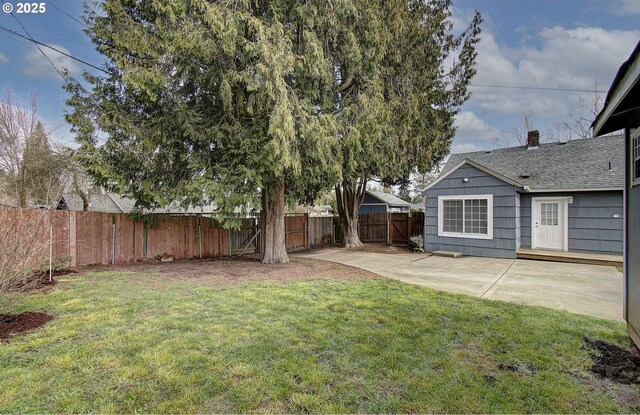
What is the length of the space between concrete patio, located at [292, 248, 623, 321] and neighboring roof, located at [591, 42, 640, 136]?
276 cm

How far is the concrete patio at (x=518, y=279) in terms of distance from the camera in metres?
5.43

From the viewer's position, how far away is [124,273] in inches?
→ 295

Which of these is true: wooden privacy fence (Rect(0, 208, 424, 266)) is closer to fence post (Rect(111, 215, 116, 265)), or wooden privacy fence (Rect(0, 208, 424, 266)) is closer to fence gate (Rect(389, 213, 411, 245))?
fence post (Rect(111, 215, 116, 265))

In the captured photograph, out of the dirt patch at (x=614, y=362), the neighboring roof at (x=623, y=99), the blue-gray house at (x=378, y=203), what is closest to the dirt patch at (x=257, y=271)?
the dirt patch at (x=614, y=362)

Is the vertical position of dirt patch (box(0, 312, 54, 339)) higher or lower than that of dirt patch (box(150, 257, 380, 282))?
higher

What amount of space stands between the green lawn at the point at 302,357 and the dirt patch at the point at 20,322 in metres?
0.17

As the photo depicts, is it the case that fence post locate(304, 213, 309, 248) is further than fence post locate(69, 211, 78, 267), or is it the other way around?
fence post locate(304, 213, 309, 248)

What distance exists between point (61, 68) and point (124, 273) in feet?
16.7

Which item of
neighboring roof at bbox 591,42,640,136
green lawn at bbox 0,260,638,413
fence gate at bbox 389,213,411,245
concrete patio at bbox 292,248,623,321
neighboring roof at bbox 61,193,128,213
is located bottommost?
concrete patio at bbox 292,248,623,321

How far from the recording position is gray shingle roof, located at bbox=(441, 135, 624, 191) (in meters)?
10.0

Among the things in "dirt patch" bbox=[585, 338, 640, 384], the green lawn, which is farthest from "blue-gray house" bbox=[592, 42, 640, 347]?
the green lawn

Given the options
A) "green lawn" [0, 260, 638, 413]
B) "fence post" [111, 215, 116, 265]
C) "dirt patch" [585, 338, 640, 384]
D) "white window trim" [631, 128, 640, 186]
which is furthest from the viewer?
→ "fence post" [111, 215, 116, 265]

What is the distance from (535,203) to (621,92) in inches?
361

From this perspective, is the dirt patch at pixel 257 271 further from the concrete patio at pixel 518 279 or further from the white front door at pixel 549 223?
the white front door at pixel 549 223
